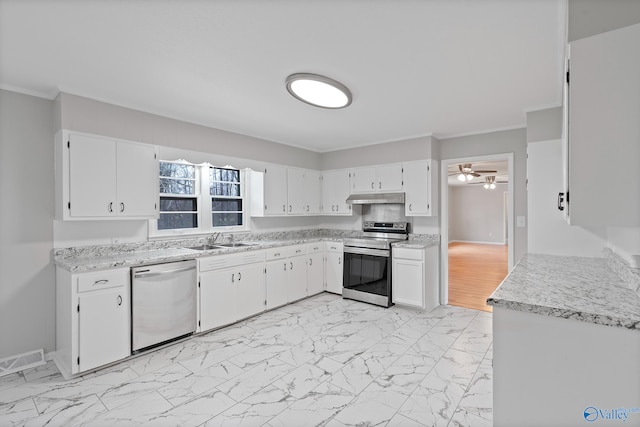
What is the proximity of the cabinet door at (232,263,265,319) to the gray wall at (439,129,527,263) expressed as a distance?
3288 mm

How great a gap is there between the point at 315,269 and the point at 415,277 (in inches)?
60.9

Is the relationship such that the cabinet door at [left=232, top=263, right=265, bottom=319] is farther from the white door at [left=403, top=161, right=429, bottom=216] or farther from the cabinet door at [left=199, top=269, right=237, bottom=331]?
the white door at [left=403, top=161, right=429, bottom=216]

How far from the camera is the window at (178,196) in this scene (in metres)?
3.72

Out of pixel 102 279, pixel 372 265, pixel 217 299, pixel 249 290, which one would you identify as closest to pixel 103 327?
pixel 102 279

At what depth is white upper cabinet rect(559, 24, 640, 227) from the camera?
4.53ft

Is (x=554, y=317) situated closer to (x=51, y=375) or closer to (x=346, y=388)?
(x=346, y=388)

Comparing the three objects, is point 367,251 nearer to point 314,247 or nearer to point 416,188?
point 314,247

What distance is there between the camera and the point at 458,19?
1.77 metres

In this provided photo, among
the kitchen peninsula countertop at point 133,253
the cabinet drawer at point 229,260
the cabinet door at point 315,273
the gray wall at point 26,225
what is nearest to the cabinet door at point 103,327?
the kitchen peninsula countertop at point 133,253

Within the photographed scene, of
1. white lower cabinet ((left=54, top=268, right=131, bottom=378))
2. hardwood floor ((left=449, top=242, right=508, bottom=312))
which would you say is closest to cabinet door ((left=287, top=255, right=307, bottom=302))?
white lower cabinet ((left=54, top=268, right=131, bottom=378))

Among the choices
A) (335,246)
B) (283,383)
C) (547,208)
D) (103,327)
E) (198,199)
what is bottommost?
(283,383)

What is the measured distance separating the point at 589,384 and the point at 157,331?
3.24 metres

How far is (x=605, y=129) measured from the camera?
4.68 feet

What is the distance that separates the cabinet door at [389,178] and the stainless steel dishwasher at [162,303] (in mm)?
2924
